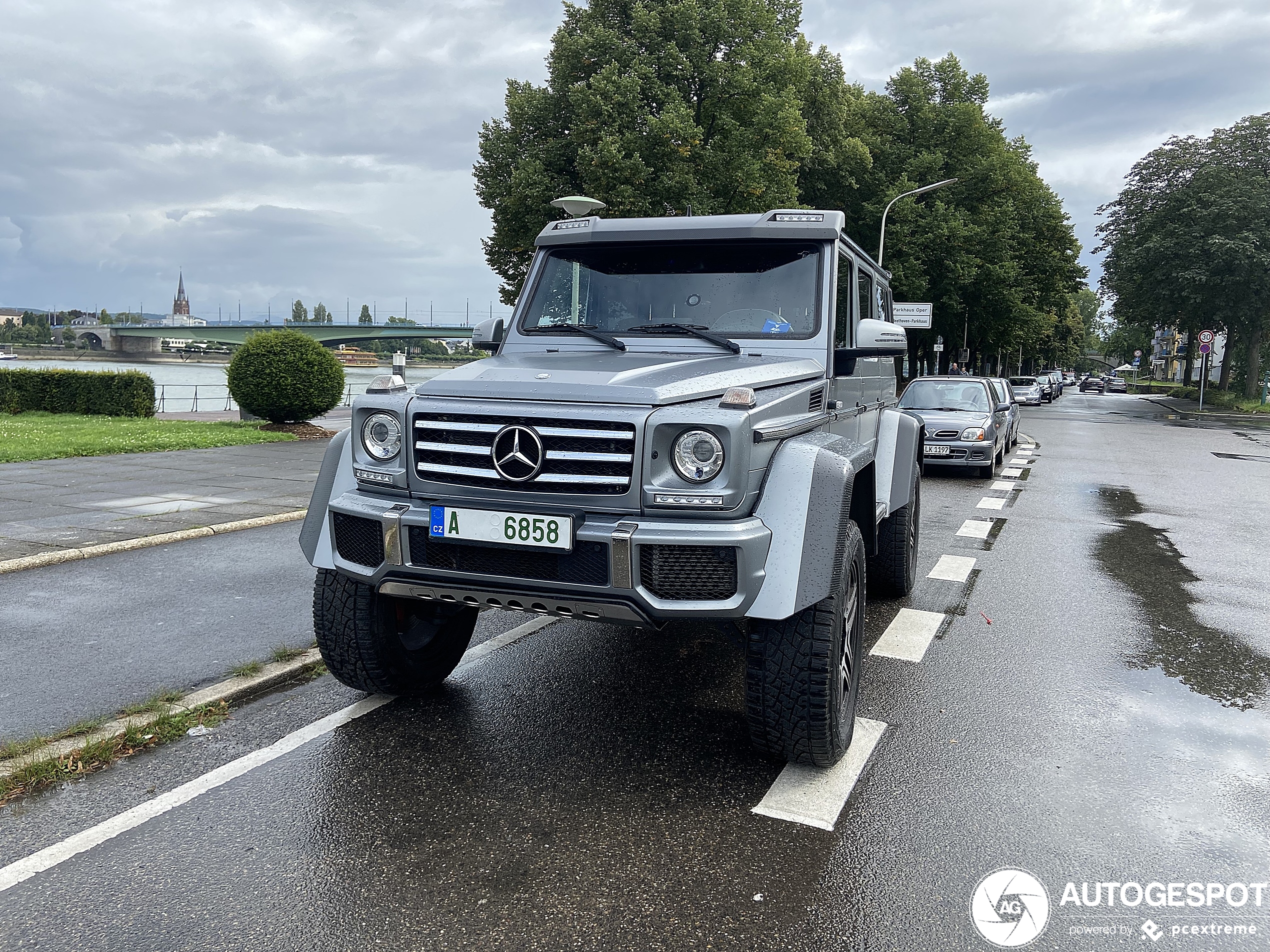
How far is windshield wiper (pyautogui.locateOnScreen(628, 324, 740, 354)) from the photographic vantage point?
432 cm

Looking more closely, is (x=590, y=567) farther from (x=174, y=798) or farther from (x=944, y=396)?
(x=944, y=396)

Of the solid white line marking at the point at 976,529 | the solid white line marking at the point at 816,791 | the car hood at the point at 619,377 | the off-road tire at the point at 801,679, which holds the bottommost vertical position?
the solid white line marking at the point at 976,529

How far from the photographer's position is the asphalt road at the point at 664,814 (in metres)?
2.74

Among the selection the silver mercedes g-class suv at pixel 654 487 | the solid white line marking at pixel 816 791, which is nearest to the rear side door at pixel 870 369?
the silver mercedes g-class suv at pixel 654 487

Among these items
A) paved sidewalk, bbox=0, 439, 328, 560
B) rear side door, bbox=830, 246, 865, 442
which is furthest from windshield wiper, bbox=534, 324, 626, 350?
paved sidewalk, bbox=0, 439, 328, 560

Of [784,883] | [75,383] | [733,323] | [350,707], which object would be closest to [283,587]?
[350,707]

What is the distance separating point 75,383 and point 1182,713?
2364cm

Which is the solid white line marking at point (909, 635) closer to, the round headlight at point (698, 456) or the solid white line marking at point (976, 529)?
the round headlight at point (698, 456)

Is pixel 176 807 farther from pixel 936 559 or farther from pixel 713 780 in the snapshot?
pixel 936 559

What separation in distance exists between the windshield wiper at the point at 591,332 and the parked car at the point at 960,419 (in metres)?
9.53

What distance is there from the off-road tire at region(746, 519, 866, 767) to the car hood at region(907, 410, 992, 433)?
37.9 feet

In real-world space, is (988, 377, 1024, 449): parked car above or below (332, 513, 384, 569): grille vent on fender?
below

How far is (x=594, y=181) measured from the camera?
2455 centimetres

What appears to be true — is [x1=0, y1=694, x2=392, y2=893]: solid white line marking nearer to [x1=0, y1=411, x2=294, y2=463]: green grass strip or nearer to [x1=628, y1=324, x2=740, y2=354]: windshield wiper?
[x1=628, y1=324, x2=740, y2=354]: windshield wiper
